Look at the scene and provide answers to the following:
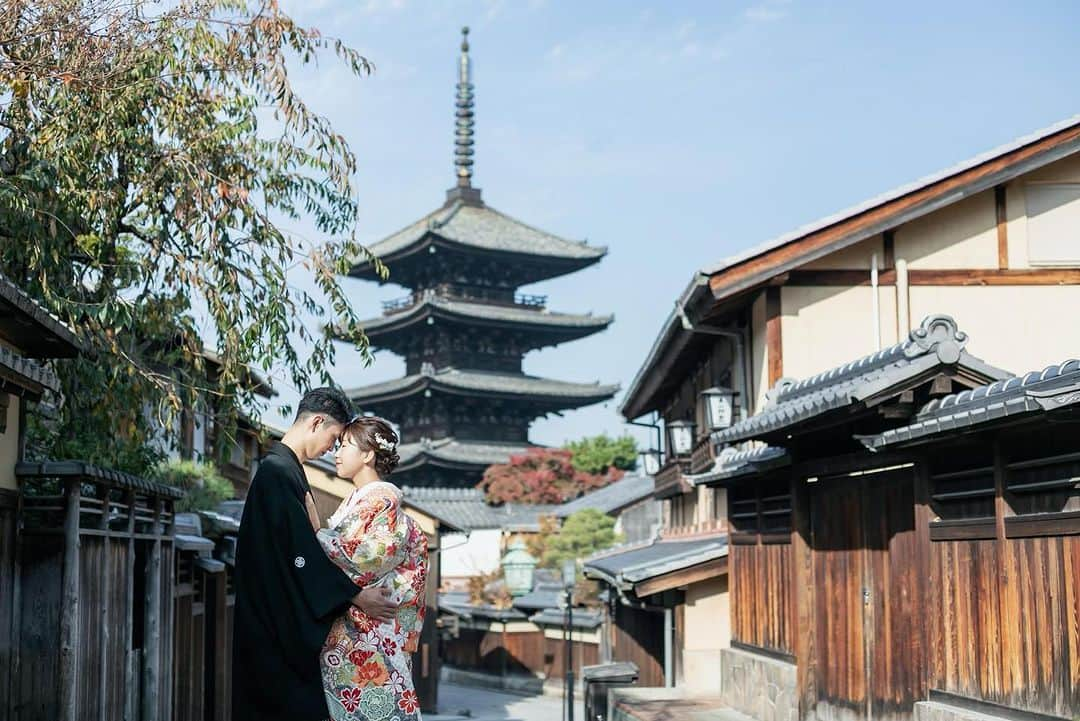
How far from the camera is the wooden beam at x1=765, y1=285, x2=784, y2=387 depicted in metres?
14.7

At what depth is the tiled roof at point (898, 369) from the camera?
8.67m

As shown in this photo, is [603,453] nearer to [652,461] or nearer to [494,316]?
[494,316]

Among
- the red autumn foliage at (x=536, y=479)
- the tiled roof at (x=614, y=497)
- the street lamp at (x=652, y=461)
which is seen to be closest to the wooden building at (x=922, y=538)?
the street lamp at (x=652, y=461)

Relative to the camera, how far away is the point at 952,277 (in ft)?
49.4

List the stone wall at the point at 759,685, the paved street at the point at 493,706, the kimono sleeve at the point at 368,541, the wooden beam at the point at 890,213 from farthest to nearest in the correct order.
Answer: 1. the paved street at the point at 493,706
2. the wooden beam at the point at 890,213
3. the stone wall at the point at 759,685
4. the kimono sleeve at the point at 368,541

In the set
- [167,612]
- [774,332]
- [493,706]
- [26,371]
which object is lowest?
[493,706]

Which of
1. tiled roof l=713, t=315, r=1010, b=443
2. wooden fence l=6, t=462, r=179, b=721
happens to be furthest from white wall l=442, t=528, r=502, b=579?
tiled roof l=713, t=315, r=1010, b=443

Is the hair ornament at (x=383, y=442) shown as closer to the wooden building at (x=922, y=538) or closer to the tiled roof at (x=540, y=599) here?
the wooden building at (x=922, y=538)

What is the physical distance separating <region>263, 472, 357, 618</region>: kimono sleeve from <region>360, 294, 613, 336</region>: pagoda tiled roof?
137 feet

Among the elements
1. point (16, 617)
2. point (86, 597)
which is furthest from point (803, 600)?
point (16, 617)

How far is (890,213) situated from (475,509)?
34897 millimetres

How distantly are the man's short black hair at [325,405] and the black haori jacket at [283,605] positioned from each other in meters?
0.30

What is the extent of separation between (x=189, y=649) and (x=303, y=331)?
3.62 meters

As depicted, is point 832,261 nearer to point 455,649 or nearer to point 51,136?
point 51,136
